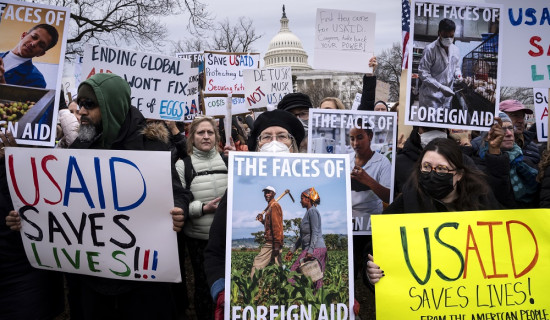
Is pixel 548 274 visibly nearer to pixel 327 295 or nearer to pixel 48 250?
pixel 327 295

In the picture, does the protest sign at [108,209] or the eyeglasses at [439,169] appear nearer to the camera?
the eyeglasses at [439,169]

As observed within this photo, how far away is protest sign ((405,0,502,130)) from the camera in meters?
3.64

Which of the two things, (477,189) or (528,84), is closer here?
(477,189)

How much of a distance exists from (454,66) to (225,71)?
6.72 metres

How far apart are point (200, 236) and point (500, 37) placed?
295 cm

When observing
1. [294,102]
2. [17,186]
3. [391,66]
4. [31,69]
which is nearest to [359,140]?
[294,102]

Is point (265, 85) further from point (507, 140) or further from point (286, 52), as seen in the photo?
point (286, 52)

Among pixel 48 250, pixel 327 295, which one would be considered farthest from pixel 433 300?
pixel 48 250

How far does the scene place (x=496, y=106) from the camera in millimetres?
3643

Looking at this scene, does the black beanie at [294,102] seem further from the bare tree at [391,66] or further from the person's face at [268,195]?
the bare tree at [391,66]

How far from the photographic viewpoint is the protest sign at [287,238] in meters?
2.25

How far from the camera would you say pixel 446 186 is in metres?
2.64

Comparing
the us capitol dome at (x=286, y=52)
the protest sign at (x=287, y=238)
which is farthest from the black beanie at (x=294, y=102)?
the us capitol dome at (x=286, y=52)

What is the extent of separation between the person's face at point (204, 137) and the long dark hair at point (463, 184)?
2.25 meters
